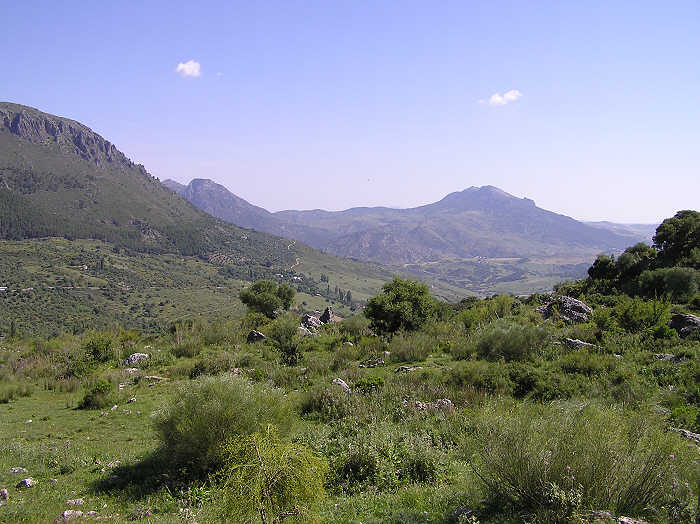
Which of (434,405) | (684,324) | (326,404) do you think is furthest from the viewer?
(684,324)

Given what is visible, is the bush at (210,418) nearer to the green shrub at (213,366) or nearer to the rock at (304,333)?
the green shrub at (213,366)

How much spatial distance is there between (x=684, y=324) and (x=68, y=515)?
61.4ft

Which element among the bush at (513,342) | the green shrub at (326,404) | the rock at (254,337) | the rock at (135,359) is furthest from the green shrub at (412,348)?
the rock at (135,359)

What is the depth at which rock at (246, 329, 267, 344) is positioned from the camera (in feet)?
71.3

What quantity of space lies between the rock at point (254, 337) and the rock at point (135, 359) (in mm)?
5353

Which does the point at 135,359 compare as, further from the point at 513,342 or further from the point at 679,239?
the point at 679,239

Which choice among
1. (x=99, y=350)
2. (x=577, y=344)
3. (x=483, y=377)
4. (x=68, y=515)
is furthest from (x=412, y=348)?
(x=99, y=350)

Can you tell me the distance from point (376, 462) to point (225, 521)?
294cm

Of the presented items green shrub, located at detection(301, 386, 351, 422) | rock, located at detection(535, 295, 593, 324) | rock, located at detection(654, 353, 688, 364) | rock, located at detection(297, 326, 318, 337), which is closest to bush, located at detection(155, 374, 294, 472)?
green shrub, located at detection(301, 386, 351, 422)

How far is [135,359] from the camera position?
59.3 ft

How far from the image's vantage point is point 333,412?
1044cm

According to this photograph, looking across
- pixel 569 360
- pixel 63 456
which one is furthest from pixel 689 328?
pixel 63 456

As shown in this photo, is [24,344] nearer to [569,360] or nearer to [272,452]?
[272,452]

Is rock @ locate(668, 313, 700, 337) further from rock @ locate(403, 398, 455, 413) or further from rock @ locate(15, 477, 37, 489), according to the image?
rock @ locate(15, 477, 37, 489)
